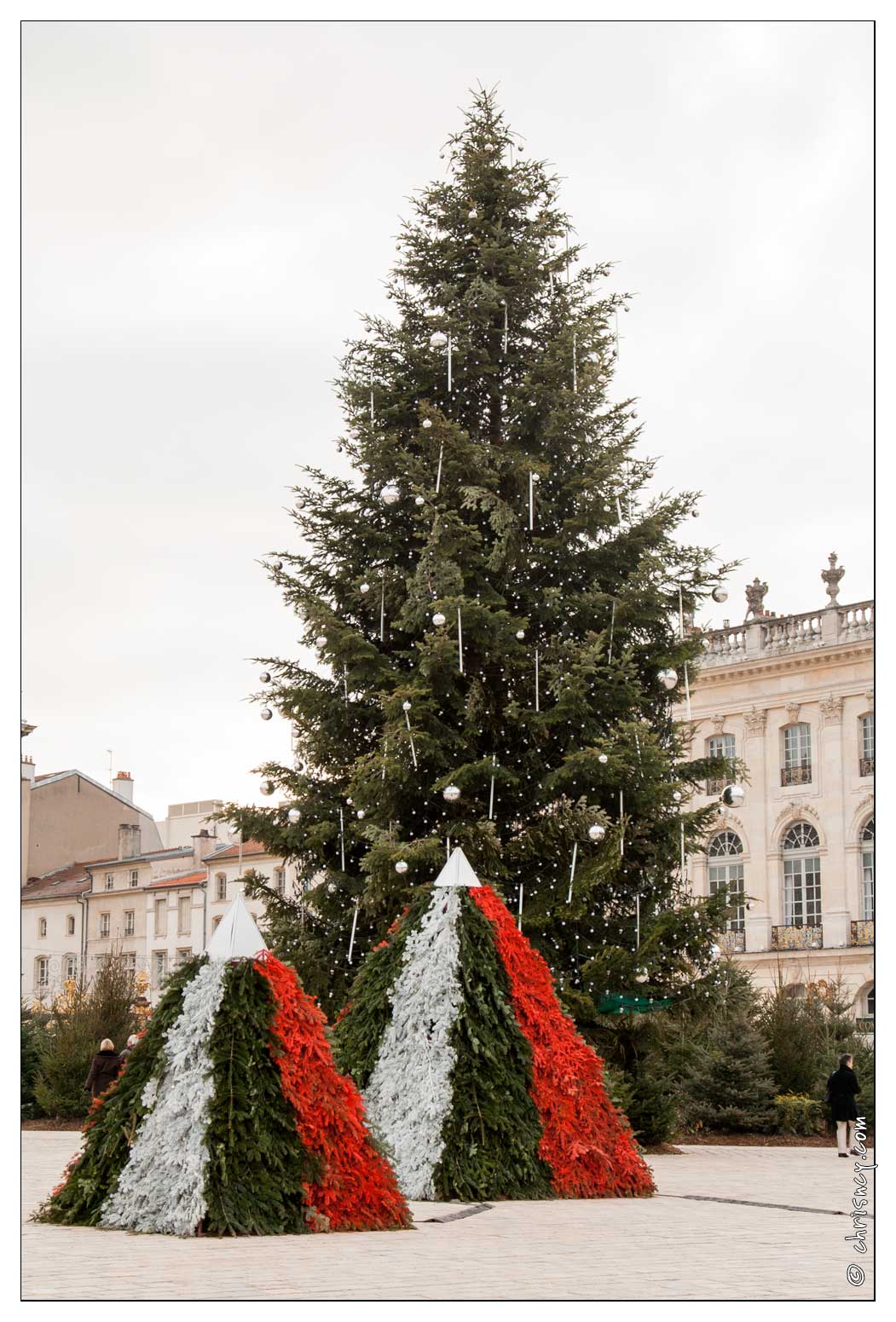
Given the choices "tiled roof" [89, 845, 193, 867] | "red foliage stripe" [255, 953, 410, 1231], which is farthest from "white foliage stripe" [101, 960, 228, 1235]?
"tiled roof" [89, 845, 193, 867]

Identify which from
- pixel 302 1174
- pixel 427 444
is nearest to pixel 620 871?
pixel 427 444

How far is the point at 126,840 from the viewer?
57.1 m

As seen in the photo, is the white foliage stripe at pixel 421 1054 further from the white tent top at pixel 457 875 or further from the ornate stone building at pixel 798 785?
the ornate stone building at pixel 798 785

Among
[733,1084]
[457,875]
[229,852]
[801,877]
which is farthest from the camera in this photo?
[229,852]

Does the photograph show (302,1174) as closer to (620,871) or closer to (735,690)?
(620,871)

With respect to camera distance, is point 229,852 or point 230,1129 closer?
point 230,1129

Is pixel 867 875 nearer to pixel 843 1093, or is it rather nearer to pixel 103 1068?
pixel 843 1093

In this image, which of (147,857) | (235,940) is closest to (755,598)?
(147,857)

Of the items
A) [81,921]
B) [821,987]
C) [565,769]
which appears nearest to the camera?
[565,769]

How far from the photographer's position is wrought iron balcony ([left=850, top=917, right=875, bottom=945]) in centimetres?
4203

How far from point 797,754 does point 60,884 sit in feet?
Result: 93.5

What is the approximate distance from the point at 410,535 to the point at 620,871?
4824mm

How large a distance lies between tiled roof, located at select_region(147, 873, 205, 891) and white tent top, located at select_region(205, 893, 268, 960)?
4469 centimetres
